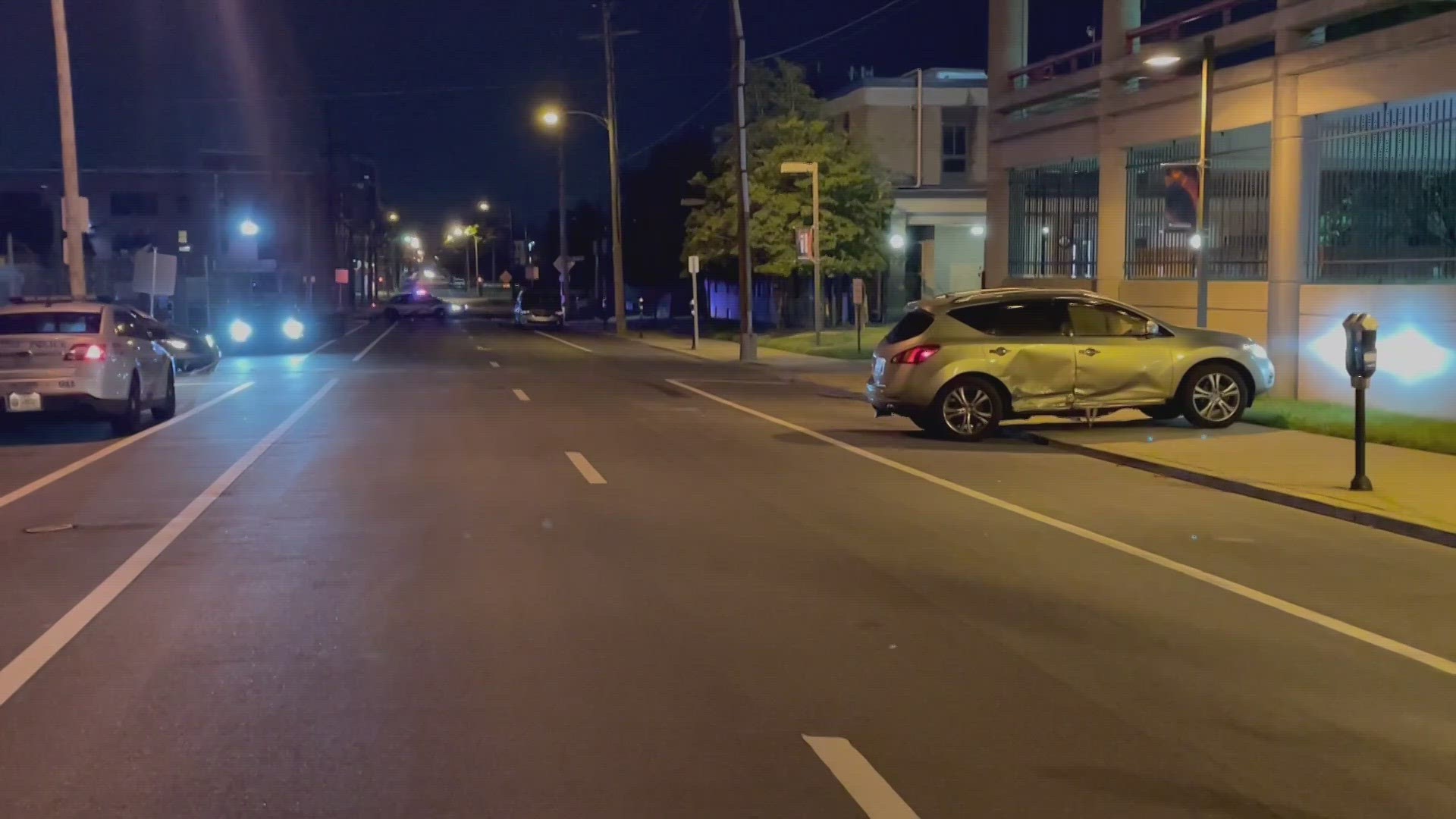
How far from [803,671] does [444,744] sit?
1.93m

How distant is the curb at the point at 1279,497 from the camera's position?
36.8 feet

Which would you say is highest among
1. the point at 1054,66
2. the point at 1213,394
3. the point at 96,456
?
the point at 1054,66

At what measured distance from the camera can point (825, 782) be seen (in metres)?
5.62

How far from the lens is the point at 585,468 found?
15031 millimetres

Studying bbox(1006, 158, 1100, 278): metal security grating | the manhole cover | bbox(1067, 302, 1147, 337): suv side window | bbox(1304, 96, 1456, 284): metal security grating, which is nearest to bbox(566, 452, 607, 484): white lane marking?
the manhole cover

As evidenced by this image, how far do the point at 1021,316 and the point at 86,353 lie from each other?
36.4ft

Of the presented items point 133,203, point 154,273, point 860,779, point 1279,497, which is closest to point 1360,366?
point 1279,497

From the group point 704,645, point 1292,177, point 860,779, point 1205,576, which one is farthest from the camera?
point 1292,177

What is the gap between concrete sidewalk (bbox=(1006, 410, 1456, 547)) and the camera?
12.0 metres

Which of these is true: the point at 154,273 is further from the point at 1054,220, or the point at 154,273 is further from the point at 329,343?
the point at 1054,220

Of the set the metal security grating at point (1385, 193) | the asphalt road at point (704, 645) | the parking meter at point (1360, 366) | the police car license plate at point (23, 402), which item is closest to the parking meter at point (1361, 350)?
the parking meter at point (1360, 366)

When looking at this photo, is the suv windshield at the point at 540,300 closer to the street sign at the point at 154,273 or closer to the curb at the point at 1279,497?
the street sign at the point at 154,273

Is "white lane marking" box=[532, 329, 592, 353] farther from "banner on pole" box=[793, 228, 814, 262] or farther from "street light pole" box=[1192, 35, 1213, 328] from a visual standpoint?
"street light pole" box=[1192, 35, 1213, 328]

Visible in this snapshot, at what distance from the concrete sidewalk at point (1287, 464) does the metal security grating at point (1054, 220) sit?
8.74 metres
